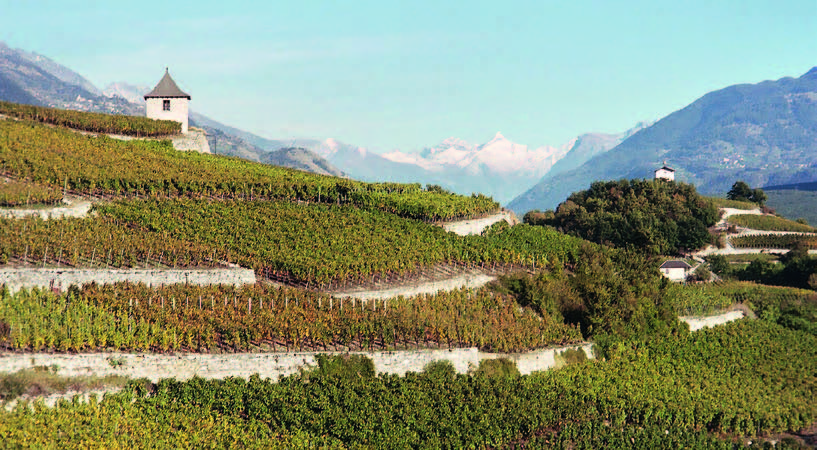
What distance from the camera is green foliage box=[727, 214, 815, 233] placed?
338 feet

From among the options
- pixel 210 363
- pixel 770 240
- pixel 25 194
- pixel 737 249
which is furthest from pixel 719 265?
pixel 25 194

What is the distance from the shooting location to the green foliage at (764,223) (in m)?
103

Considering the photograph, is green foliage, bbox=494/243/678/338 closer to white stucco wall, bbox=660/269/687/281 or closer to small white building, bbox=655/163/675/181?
white stucco wall, bbox=660/269/687/281

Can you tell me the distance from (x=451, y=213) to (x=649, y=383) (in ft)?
66.6

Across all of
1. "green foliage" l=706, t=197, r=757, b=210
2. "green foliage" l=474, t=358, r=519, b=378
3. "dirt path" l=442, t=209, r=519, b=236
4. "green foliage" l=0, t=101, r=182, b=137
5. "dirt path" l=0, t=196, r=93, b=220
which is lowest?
"green foliage" l=474, t=358, r=519, b=378

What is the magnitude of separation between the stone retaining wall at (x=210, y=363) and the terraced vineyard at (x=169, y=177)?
20.9 metres

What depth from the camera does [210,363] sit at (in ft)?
123

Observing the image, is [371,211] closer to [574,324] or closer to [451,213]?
[451,213]

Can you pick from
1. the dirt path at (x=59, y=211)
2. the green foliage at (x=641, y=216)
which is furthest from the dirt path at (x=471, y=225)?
the dirt path at (x=59, y=211)

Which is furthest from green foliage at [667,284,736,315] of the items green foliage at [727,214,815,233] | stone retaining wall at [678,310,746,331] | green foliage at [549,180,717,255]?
green foliage at [727,214,815,233]

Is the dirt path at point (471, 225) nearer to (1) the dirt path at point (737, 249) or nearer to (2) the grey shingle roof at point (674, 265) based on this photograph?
(2) the grey shingle roof at point (674, 265)

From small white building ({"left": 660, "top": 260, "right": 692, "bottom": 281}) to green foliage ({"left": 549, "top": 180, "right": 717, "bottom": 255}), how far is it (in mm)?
1900

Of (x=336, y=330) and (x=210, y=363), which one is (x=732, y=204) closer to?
(x=336, y=330)

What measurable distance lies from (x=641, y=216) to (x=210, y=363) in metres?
69.9
